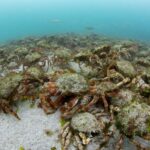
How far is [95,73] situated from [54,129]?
3621 mm

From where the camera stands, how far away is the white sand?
28.6 ft

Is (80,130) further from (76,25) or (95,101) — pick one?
(76,25)

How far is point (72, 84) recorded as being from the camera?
9.53m

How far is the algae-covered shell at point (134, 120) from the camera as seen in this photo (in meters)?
7.81

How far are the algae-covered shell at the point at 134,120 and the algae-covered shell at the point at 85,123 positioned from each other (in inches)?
31.3

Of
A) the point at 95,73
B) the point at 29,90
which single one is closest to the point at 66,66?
the point at 95,73

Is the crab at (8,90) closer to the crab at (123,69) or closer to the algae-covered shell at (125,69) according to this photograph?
the crab at (123,69)

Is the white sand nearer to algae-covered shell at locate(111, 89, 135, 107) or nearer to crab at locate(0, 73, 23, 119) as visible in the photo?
crab at locate(0, 73, 23, 119)

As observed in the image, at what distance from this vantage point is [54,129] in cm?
927

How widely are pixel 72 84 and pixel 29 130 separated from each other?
2.00 meters

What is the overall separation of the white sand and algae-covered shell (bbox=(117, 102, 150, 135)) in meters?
2.05

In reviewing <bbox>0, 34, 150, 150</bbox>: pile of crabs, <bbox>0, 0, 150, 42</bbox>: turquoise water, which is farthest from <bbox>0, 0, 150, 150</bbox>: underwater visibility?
<bbox>0, 0, 150, 42</bbox>: turquoise water

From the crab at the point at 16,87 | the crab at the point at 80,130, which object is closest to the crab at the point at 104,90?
the crab at the point at 80,130

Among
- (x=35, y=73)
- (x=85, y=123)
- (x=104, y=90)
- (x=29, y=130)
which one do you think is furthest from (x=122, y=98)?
(x=35, y=73)
